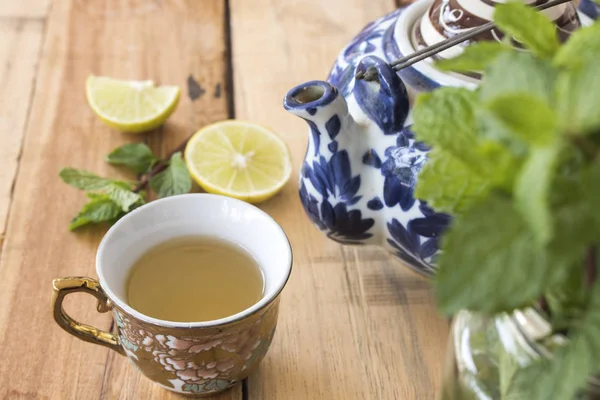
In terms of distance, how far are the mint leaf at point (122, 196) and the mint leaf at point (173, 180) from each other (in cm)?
3

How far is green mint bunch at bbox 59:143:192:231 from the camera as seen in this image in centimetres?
85

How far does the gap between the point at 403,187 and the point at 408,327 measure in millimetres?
161

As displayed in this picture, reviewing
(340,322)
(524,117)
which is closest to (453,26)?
(340,322)

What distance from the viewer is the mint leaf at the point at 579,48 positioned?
37 cm

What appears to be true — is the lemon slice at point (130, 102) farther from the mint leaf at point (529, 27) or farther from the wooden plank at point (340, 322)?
the mint leaf at point (529, 27)

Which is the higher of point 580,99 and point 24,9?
point 580,99

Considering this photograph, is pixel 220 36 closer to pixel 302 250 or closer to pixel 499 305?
pixel 302 250

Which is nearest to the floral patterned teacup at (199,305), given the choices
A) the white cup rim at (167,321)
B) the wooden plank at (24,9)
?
the white cup rim at (167,321)

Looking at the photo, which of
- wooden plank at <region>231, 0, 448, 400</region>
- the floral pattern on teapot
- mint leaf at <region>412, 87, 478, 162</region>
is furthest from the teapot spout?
mint leaf at <region>412, 87, 478, 162</region>

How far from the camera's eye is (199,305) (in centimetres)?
71

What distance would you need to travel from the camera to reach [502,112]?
323 mm

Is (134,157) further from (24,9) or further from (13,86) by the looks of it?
(24,9)

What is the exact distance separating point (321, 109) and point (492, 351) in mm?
279

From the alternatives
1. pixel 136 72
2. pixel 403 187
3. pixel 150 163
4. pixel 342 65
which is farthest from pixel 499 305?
pixel 136 72
